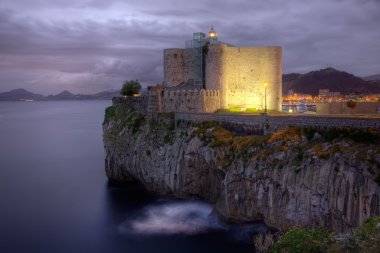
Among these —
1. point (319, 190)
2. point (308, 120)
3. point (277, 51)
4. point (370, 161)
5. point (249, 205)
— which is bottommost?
point (249, 205)

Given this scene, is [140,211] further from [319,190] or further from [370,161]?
[370,161]

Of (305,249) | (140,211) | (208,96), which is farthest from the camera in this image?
(208,96)

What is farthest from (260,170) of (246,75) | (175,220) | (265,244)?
(246,75)

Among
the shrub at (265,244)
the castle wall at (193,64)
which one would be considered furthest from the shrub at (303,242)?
the castle wall at (193,64)

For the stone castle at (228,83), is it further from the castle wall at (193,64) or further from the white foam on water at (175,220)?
the white foam on water at (175,220)

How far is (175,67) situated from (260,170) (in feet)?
87.7

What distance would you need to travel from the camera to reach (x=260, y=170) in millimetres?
35594

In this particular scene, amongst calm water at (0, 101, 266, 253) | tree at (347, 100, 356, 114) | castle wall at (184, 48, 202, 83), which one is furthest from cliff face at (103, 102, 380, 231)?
tree at (347, 100, 356, 114)

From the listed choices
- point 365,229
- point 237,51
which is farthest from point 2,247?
point 237,51

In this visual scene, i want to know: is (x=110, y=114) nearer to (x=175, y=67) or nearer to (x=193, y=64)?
(x=175, y=67)

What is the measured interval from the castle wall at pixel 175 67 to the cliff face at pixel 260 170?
269 inches

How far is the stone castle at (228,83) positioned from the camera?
52.4m

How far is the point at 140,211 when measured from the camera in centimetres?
4653

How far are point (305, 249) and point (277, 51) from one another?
40000 mm
